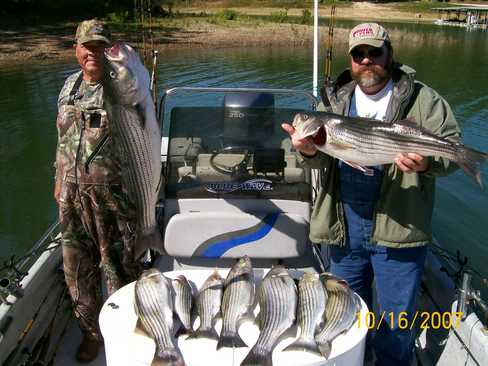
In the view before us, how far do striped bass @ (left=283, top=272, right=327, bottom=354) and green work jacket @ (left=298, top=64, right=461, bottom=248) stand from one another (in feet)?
1.47

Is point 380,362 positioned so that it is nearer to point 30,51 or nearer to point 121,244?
point 121,244

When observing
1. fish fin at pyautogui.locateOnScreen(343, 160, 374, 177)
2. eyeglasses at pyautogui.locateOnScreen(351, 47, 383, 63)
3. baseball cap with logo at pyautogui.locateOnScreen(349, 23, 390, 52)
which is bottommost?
fish fin at pyautogui.locateOnScreen(343, 160, 374, 177)

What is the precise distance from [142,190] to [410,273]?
1.82 meters

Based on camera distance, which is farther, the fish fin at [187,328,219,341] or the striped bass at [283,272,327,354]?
the fish fin at [187,328,219,341]

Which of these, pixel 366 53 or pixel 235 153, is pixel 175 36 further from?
pixel 366 53

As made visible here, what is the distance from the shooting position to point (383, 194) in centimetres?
307

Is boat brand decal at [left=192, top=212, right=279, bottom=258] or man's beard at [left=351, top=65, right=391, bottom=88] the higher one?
man's beard at [left=351, top=65, right=391, bottom=88]

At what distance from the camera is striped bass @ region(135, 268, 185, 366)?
240cm

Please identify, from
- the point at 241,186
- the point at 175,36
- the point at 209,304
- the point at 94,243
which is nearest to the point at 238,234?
the point at 241,186

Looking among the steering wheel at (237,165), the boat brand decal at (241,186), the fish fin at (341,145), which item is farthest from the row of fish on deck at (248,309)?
the steering wheel at (237,165)

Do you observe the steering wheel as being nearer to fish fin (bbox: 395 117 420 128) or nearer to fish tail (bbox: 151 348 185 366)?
fish fin (bbox: 395 117 420 128)

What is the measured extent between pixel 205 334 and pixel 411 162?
4.99 ft

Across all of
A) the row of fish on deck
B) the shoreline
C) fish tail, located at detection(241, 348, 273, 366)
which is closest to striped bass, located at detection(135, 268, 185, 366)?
the row of fish on deck

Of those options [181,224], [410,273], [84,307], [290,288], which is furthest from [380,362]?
[84,307]
